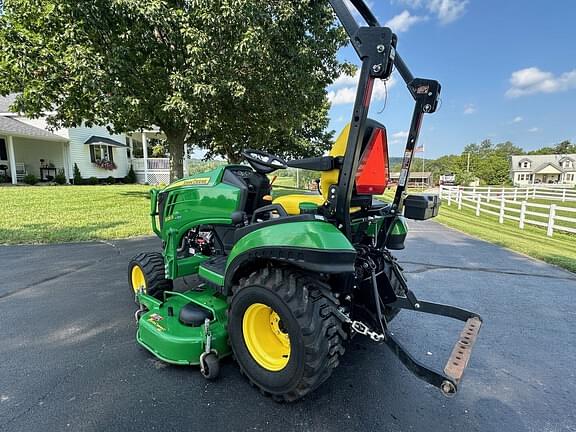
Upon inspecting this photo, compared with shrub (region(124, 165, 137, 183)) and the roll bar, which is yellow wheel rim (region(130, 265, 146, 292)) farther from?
shrub (region(124, 165, 137, 183))

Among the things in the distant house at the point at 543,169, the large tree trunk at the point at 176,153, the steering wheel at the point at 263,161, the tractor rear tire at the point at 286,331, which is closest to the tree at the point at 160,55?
the large tree trunk at the point at 176,153

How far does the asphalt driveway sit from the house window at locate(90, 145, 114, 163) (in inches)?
911

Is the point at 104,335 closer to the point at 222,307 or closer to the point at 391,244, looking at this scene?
the point at 222,307

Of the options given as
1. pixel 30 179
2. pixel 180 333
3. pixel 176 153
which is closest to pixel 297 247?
pixel 180 333

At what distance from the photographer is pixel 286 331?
2.05 metres

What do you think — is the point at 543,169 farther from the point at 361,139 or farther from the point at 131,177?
the point at 361,139

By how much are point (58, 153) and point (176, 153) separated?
15060mm

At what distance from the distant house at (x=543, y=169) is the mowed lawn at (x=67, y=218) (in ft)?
266

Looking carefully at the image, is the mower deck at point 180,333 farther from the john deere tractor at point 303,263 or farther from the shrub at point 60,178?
the shrub at point 60,178

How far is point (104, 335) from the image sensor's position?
2926 millimetres

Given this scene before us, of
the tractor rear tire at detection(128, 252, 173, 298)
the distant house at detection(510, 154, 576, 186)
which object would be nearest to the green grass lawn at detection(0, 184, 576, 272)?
the tractor rear tire at detection(128, 252, 173, 298)

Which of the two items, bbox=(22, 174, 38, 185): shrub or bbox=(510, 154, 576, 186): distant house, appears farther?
bbox=(510, 154, 576, 186): distant house

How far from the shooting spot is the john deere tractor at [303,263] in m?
1.85

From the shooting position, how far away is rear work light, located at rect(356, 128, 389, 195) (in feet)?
6.82
